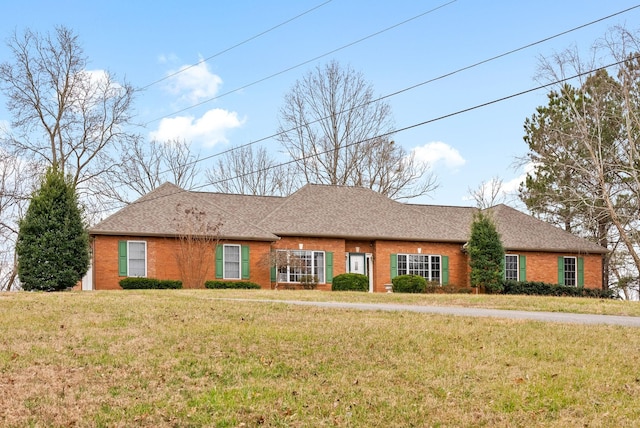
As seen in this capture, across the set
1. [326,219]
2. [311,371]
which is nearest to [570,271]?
[326,219]

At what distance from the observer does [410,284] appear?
3069 cm

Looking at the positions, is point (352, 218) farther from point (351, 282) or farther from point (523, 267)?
point (523, 267)

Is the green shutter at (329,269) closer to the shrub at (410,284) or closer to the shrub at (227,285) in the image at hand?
the shrub at (410,284)

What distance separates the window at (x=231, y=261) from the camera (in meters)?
31.2

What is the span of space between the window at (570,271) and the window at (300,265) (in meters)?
12.8

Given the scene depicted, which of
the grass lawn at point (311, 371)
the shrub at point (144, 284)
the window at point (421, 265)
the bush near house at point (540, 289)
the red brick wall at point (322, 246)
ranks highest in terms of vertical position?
the red brick wall at point (322, 246)

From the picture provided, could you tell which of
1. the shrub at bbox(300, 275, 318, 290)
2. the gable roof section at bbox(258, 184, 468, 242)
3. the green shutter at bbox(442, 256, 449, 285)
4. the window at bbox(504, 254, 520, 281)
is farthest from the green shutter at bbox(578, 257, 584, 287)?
the shrub at bbox(300, 275, 318, 290)

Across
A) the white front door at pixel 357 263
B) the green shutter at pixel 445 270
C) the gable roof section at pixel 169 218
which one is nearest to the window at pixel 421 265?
the green shutter at pixel 445 270

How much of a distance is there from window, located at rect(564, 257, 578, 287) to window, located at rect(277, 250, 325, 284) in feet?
42.1

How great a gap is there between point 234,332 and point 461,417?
17.2ft

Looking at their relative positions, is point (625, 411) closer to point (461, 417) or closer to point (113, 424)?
point (461, 417)

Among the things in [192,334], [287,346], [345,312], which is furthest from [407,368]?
[345,312]

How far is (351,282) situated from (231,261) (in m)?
5.34

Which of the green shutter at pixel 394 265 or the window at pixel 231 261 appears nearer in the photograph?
the window at pixel 231 261
